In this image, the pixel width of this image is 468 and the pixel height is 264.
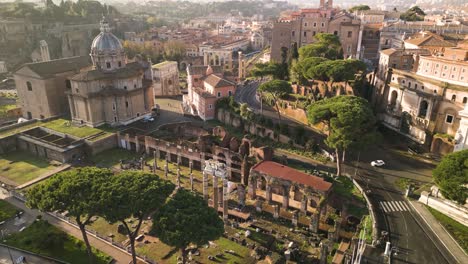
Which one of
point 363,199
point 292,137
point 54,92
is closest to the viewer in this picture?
point 363,199

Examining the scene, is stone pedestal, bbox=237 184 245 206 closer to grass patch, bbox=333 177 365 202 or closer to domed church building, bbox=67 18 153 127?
grass patch, bbox=333 177 365 202

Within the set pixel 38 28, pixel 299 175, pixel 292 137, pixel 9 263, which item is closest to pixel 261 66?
pixel 292 137

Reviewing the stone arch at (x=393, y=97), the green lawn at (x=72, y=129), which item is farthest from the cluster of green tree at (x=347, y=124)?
the green lawn at (x=72, y=129)

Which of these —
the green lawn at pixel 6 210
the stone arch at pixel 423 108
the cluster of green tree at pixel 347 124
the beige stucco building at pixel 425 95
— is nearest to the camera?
the green lawn at pixel 6 210

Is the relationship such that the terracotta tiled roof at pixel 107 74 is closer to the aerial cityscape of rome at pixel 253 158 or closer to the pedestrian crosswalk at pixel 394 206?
the aerial cityscape of rome at pixel 253 158

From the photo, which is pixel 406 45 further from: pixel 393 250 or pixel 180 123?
pixel 393 250

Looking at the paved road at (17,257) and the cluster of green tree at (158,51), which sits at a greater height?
the cluster of green tree at (158,51)

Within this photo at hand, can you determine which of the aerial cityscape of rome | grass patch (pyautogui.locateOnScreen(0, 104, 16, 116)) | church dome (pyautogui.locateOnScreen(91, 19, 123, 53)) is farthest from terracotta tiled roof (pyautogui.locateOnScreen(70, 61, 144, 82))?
grass patch (pyautogui.locateOnScreen(0, 104, 16, 116))
